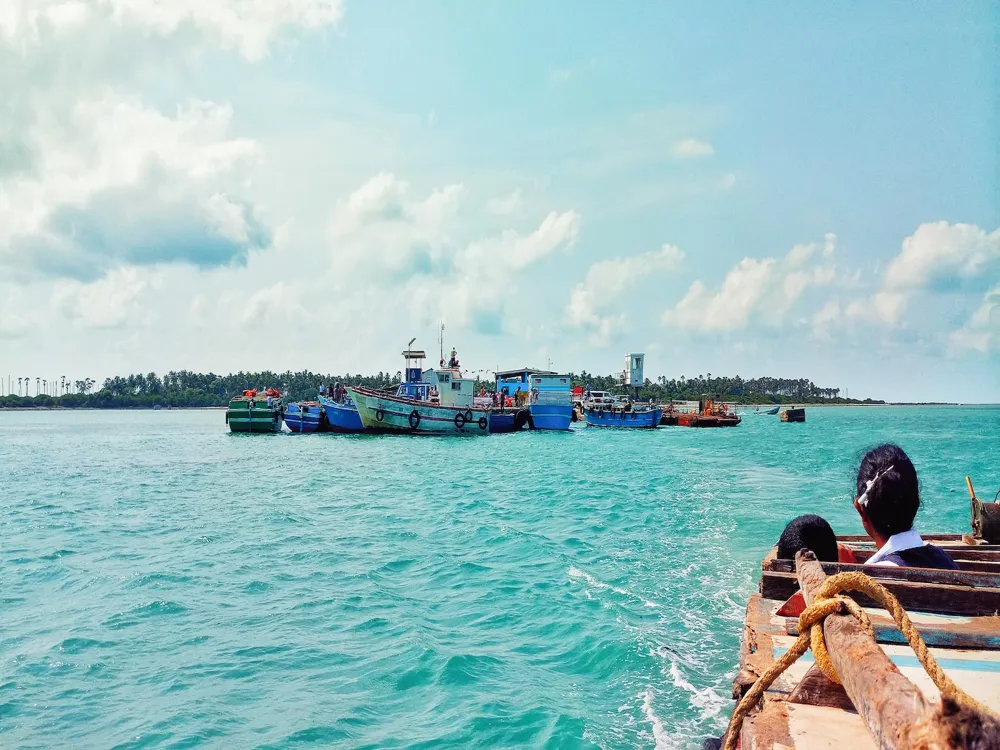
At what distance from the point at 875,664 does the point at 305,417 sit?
173 feet

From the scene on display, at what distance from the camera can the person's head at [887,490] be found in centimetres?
404

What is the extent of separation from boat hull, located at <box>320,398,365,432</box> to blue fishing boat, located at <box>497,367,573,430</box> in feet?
52.3

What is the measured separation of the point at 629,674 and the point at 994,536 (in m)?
4.12

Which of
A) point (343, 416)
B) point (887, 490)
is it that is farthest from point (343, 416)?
point (887, 490)

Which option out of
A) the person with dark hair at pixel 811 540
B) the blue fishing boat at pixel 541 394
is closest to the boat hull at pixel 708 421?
the blue fishing boat at pixel 541 394

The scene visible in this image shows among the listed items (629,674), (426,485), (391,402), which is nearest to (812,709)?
(629,674)

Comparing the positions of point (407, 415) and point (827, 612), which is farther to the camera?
point (407, 415)

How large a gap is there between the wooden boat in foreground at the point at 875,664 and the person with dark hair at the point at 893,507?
0.58 ft

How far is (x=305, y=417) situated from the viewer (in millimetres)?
52125

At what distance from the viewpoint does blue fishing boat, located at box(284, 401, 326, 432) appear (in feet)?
170

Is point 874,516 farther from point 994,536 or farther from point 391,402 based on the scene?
point 391,402

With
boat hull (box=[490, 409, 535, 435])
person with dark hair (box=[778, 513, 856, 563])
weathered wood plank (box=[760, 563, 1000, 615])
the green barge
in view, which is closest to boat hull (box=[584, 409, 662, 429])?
boat hull (box=[490, 409, 535, 435])

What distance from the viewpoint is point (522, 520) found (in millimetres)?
16234

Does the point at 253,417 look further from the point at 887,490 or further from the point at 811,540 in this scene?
A: the point at 887,490
